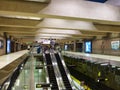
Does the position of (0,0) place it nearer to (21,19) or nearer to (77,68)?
(21,19)

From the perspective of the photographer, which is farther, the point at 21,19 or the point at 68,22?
the point at 68,22

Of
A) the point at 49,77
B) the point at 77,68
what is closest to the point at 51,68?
the point at 49,77

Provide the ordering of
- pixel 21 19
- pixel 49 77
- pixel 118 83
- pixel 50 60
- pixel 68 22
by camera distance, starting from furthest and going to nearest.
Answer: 1. pixel 50 60
2. pixel 49 77
3. pixel 118 83
4. pixel 68 22
5. pixel 21 19

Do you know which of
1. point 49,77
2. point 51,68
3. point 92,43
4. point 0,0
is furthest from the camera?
point 92,43

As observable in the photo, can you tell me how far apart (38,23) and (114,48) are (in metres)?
8.52

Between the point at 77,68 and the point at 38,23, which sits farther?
the point at 77,68

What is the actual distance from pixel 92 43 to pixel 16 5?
15.6 meters

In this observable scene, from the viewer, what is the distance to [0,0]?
358 cm

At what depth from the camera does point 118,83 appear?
9148 mm

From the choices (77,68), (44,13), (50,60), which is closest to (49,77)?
(50,60)

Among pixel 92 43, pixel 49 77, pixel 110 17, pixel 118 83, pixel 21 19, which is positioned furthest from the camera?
pixel 92 43

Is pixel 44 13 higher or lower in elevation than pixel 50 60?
higher

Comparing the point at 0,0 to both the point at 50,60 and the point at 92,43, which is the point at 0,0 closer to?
the point at 50,60

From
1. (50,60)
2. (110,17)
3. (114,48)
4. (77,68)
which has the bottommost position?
(77,68)
